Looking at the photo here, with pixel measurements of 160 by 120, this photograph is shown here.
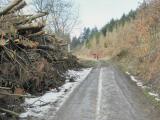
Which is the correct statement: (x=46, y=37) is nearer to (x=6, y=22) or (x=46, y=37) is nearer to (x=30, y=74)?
Answer: (x=30, y=74)

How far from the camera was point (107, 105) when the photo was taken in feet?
49.2

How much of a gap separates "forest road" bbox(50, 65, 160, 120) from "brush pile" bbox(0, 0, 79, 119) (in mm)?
1574

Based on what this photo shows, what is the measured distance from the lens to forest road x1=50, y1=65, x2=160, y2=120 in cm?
1298

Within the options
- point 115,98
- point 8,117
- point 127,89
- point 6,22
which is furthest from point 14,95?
point 127,89

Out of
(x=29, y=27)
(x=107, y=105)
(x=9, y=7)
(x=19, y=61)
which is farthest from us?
(x=29, y=27)

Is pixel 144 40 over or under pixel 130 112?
over

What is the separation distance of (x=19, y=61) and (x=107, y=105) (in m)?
3.95

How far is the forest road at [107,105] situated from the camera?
13.0 meters

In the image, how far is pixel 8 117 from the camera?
41.4ft

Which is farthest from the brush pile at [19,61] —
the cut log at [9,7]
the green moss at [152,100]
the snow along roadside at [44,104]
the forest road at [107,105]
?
the green moss at [152,100]

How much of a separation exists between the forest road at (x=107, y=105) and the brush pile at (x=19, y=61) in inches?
62.0

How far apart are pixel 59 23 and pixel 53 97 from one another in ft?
131

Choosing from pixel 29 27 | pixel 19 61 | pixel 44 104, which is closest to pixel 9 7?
pixel 29 27

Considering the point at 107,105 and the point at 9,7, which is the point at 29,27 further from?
the point at 107,105
